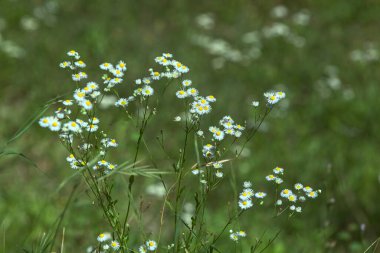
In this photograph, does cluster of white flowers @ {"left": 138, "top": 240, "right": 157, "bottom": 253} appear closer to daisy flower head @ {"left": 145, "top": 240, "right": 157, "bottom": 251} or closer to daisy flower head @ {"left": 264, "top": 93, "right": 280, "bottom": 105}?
daisy flower head @ {"left": 145, "top": 240, "right": 157, "bottom": 251}

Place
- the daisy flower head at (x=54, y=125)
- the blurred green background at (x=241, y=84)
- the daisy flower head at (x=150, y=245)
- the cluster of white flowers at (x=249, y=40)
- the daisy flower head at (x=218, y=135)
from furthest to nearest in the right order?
the cluster of white flowers at (x=249, y=40) → the blurred green background at (x=241, y=84) → the daisy flower head at (x=218, y=135) → the daisy flower head at (x=150, y=245) → the daisy flower head at (x=54, y=125)

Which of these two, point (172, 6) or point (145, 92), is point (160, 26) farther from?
point (145, 92)

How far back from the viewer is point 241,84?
6668 mm

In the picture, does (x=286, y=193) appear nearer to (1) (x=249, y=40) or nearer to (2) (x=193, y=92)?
(2) (x=193, y=92)

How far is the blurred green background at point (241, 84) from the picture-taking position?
4.30 m

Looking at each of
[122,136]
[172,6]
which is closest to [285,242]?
[122,136]

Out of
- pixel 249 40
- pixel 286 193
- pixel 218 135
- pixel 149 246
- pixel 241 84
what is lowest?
pixel 149 246

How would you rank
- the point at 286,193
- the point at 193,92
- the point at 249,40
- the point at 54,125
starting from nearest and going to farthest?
the point at 54,125
the point at 286,193
the point at 193,92
the point at 249,40

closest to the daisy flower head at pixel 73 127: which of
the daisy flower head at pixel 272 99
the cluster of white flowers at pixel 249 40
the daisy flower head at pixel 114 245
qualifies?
the daisy flower head at pixel 114 245

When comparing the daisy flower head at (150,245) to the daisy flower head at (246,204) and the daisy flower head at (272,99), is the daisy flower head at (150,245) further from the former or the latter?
the daisy flower head at (272,99)

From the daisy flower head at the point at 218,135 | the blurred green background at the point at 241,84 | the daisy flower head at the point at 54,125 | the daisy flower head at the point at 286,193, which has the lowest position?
the daisy flower head at the point at 286,193

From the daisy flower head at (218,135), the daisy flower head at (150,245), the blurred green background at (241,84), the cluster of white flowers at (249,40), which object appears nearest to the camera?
the daisy flower head at (150,245)

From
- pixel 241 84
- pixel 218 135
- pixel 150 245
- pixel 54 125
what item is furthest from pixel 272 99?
pixel 241 84

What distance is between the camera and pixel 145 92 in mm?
2023
